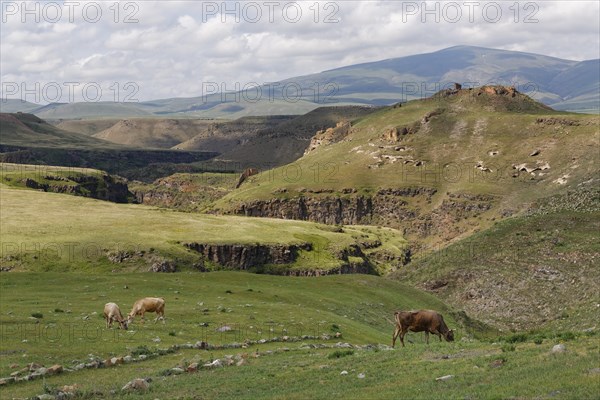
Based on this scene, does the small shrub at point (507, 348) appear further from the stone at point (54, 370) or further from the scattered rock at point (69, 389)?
the stone at point (54, 370)

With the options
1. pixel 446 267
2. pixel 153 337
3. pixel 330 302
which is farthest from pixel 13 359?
pixel 446 267

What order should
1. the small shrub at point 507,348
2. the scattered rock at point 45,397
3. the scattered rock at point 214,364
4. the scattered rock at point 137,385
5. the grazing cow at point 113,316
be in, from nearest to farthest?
the scattered rock at point 45,397 → the small shrub at point 507,348 → the scattered rock at point 137,385 → the scattered rock at point 214,364 → the grazing cow at point 113,316

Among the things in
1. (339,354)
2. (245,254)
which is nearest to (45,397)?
(339,354)

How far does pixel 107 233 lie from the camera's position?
99.2 metres

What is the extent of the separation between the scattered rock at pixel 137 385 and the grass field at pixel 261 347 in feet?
1.40

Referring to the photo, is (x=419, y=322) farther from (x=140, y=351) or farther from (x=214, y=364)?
(x=140, y=351)

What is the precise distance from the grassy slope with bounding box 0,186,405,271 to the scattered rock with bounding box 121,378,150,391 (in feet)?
197

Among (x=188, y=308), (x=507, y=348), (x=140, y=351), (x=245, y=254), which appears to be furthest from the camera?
(x=245, y=254)

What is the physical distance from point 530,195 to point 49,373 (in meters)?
176

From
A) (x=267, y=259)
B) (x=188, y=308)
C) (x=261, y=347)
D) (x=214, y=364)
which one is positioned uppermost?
(x=214, y=364)

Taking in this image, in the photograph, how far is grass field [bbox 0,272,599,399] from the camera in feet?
75.7

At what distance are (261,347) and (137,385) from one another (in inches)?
501

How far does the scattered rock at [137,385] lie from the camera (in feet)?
90.5

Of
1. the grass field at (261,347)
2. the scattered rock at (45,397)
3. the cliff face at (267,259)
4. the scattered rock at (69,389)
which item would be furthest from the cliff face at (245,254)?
the scattered rock at (45,397)
